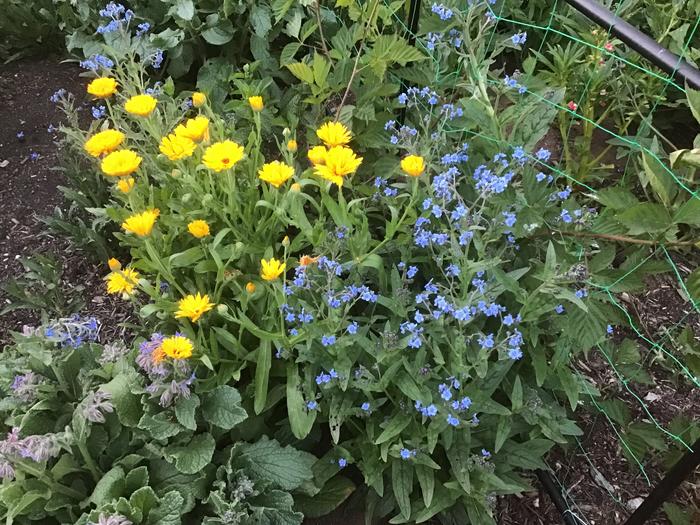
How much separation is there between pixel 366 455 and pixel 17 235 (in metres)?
1.99

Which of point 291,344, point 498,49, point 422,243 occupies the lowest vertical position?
point 291,344

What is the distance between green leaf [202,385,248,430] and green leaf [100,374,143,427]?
0.22m

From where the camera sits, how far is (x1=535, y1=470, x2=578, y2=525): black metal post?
2193 mm

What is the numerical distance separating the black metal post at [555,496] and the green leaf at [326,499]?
763 millimetres

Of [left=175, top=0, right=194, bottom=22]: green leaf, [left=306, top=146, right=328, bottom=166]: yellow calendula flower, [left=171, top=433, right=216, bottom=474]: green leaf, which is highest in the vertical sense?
[left=306, top=146, right=328, bottom=166]: yellow calendula flower

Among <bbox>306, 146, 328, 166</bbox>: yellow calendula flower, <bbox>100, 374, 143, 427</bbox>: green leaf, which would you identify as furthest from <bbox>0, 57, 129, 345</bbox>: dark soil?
<bbox>306, 146, 328, 166</bbox>: yellow calendula flower

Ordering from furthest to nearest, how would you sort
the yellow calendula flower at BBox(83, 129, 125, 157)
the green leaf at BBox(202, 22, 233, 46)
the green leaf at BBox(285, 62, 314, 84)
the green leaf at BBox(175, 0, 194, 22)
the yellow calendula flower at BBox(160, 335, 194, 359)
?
the green leaf at BBox(202, 22, 233, 46)
the green leaf at BBox(175, 0, 194, 22)
the green leaf at BBox(285, 62, 314, 84)
the yellow calendula flower at BBox(83, 129, 125, 157)
the yellow calendula flower at BBox(160, 335, 194, 359)

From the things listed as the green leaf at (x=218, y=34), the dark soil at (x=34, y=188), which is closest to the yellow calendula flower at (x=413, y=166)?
the dark soil at (x=34, y=188)

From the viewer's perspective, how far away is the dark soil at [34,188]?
2609mm

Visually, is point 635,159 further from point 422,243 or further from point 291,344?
point 291,344

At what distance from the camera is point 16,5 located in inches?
136

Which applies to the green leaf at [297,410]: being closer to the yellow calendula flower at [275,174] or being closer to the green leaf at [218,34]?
the yellow calendula flower at [275,174]

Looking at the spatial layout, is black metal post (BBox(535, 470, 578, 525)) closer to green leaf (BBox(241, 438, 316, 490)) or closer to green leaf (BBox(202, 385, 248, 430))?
green leaf (BBox(241, 438, 316, 490))

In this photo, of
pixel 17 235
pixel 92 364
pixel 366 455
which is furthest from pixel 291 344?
pixel 17 235
